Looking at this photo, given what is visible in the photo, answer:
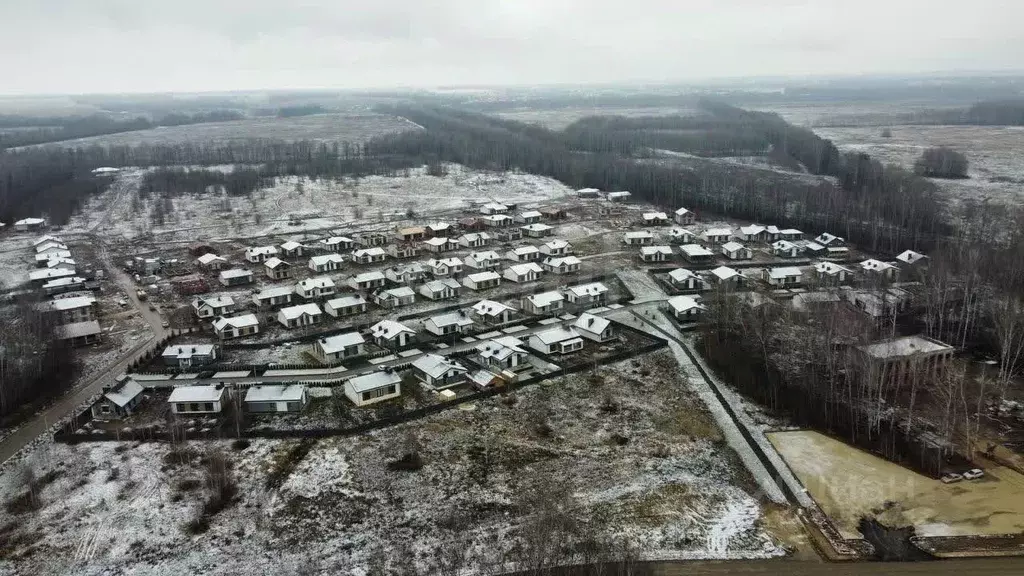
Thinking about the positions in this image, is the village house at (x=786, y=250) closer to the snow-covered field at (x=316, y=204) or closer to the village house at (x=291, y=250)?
the snow-covered field at (x=316, y=204)

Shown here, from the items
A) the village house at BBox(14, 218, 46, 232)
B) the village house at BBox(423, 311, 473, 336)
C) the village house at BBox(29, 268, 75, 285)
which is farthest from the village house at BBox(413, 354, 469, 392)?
the village house at BBox(14, 218, 46, 232)

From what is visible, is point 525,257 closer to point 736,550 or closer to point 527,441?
point 527,441

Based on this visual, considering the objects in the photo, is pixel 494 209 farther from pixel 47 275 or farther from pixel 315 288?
pixel 47 275

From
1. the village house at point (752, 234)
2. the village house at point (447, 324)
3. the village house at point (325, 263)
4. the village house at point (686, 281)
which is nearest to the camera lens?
the village house at point (447, 324)

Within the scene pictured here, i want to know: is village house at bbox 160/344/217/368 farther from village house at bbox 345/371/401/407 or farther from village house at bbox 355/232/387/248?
village house at bbox 355/232/387/248

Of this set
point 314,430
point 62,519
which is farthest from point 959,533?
point 62,519

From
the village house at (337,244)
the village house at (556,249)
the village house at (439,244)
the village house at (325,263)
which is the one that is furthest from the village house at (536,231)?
the village house at (325,263)

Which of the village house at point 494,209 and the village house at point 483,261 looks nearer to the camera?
the village house at point 483,261
